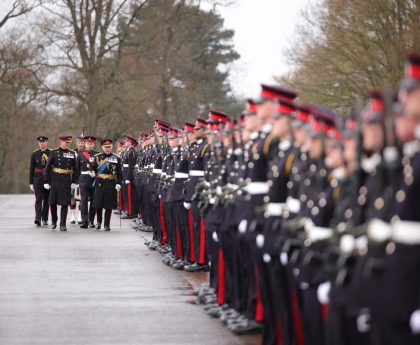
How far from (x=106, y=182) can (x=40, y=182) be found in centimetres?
208

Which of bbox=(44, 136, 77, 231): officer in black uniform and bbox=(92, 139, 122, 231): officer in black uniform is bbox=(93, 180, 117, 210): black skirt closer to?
bbox=(92, 139, 122, 231): officer in black uniform

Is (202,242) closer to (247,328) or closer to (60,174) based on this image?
(247,328)

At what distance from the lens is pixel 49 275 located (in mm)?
16875

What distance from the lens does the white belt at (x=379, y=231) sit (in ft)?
21.9

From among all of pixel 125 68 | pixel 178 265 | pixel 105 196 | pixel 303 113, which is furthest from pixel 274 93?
pixel 125 68

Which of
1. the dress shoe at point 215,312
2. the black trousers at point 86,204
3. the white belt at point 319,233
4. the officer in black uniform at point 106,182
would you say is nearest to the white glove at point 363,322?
the white belt at point 319,233

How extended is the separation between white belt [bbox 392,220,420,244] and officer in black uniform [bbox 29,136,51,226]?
21.9 metres

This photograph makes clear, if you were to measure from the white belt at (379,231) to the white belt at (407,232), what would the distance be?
0.40ft

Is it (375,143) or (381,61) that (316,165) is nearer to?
(375,143)

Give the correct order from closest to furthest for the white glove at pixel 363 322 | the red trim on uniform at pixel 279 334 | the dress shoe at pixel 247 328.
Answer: the white glove at pixel 363 322
the red trim on uniform at pixel 279 334
the dress shoe at pixel 247 328

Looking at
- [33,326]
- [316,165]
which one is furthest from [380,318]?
[33,326]

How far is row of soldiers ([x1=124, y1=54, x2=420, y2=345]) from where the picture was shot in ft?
21.5

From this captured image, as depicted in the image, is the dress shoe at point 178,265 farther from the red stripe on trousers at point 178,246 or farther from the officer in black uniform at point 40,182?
the officer in black uniform at point 40,182

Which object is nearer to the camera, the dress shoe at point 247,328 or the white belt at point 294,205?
the white belt at point 294,205
